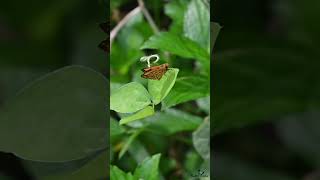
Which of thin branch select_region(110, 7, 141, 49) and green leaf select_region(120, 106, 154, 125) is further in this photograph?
thin branch select_region(110, 7, 141, 49)

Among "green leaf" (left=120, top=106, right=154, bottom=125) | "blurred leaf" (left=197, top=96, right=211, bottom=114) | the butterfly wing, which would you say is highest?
the butterfly wing

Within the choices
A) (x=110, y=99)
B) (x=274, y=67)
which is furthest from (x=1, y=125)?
(x=274, y=67)

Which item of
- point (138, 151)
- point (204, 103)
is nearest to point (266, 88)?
point (204, 103)

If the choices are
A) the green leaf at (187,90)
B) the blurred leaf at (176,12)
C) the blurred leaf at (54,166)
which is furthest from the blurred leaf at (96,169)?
the blurred leaf at (176,12)

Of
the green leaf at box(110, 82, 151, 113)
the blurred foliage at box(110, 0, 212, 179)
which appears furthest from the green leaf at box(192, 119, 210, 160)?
the green leaf at box(110, 82, 151, 113)

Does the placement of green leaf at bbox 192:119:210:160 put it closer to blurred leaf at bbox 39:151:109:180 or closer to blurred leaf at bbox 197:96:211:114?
blurred leaf at bbox 197:96:211:114

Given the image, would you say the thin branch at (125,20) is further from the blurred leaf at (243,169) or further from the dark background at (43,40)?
the blurred leaf at (243,169)
